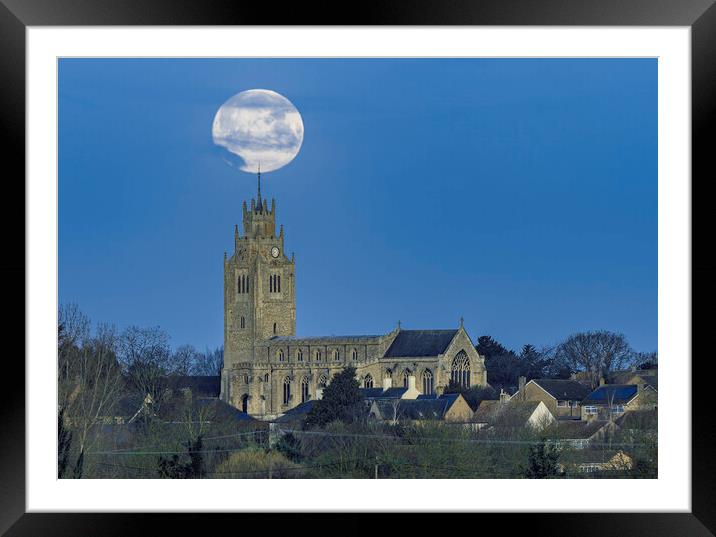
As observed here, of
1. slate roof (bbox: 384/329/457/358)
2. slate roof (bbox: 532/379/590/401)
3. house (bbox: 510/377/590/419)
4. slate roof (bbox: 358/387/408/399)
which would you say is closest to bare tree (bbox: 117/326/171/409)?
slate roof (bbox: 358/387/408/399)

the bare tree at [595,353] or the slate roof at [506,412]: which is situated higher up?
the bare tree at [595,353]

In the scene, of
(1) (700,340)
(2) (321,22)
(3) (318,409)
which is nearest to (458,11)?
(2) (321,22)

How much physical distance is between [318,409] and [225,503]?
3017 centimetres

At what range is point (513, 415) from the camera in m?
32.6

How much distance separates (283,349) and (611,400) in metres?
17.3

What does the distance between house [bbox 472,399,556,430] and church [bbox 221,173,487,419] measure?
6378mm

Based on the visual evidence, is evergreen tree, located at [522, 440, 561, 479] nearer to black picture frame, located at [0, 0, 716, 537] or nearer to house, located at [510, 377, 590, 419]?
black picture frame, located at [0, 0, 716, 537]

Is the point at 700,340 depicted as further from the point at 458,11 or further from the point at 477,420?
the point at 477,420

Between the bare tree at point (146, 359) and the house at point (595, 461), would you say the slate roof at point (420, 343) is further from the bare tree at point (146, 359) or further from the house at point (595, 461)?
the house at point (595, 461)

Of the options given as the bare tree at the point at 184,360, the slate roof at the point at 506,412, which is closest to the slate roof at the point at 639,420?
the slate roof at the point at 506,412

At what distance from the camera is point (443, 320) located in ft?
142

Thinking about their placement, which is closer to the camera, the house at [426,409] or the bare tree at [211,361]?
the house at [426,409]

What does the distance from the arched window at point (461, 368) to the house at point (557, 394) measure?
6198mm

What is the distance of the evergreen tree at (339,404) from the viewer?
31625 mm
